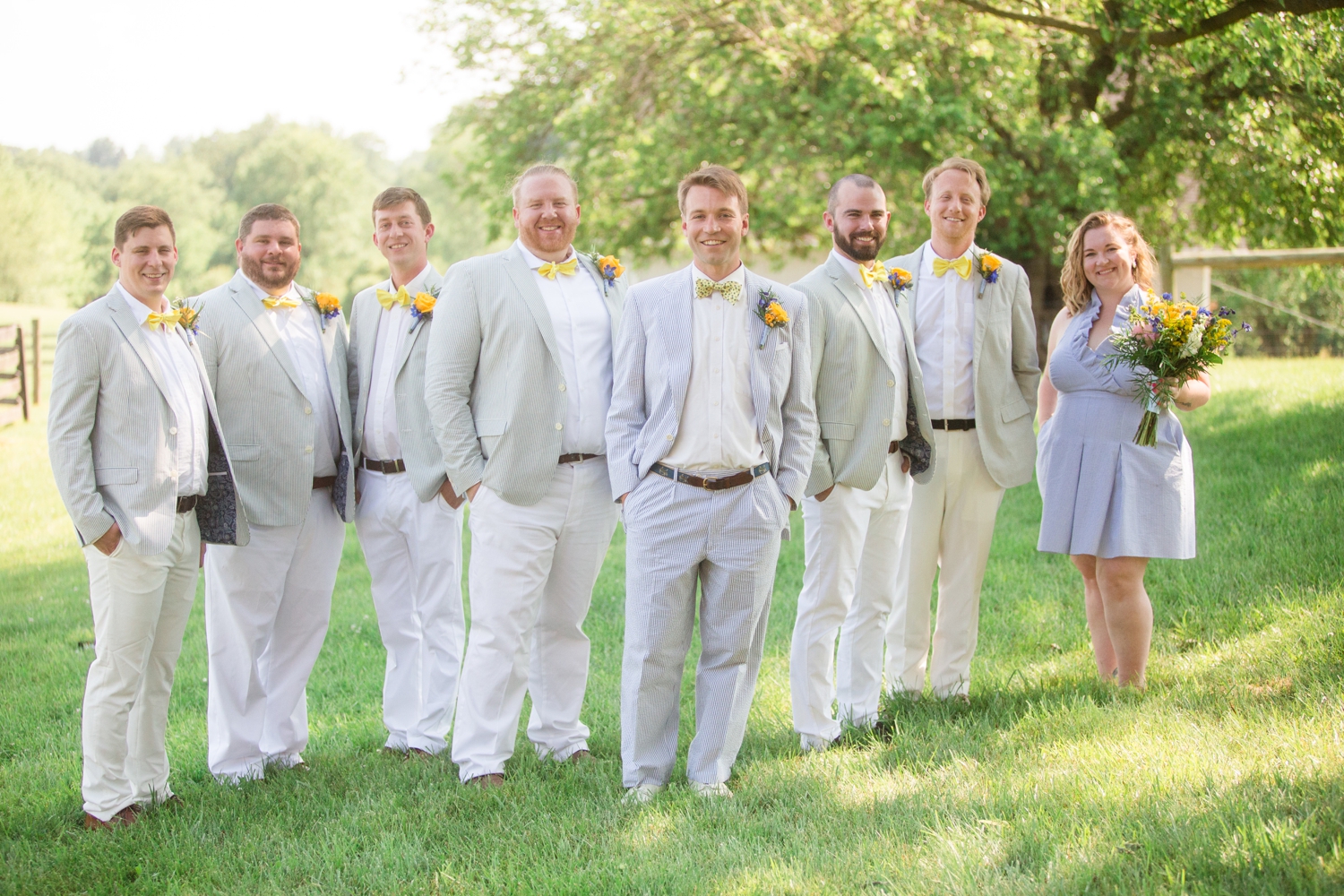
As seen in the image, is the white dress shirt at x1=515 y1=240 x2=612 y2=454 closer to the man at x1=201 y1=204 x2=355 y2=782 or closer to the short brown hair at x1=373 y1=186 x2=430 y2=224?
the short brown hair at x1=373 y1=186 x2=430 y2=224

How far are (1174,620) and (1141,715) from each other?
6.40 ft

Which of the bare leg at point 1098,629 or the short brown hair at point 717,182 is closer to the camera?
the short brown hair at point 717,182

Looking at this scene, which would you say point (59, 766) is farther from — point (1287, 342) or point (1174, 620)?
point (1287, 342)

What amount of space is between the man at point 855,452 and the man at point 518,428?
94 centimetres

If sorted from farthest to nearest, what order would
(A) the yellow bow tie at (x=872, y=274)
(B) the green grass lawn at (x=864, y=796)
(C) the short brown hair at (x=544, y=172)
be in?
(A) the yellow bow tie at (x=872, y=274) < (C) the short brown hair at (x=544, y=172) < (B) the green grass lawn at (x=864, y=796)

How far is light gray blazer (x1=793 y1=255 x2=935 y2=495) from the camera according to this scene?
15.7 ft

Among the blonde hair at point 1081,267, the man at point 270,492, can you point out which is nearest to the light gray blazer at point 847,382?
the blonde hair at point 1081,267

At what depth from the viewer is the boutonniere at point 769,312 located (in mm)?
4262

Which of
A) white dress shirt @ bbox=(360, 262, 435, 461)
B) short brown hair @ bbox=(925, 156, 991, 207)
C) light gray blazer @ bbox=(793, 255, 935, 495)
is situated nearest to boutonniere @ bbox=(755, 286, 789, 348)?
light gray blazer @ bbox=(793, 255, 935, 495)

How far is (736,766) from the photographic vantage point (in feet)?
15.5

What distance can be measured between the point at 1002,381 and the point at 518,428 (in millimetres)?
2281

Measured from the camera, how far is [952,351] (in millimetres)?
5230

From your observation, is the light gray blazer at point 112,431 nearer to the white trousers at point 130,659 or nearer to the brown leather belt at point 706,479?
the white trousers at point 130,659

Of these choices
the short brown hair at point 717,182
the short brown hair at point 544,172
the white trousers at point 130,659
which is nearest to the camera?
the short brown hair at point 717,182
